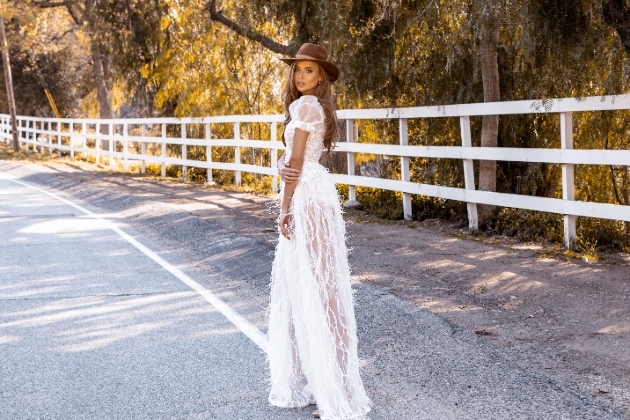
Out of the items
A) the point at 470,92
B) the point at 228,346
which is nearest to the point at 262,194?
the point at 470,92

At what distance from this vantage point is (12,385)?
5543 millimetres

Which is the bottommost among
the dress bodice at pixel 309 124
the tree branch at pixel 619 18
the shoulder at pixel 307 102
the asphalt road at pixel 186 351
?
the asphalt road at pixel 186 351

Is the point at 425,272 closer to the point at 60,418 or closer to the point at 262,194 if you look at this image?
the point at 60,418

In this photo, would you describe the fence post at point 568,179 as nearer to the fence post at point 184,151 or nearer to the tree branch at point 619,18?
the tree branch at point 619,18

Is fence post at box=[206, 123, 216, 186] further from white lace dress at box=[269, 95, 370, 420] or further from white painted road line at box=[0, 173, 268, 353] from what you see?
white lace dress at box=[269, 95, 370, 420]

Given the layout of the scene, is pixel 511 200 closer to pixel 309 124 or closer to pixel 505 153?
pixel 505 153

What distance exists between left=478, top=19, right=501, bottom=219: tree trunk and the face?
6699 millimetres

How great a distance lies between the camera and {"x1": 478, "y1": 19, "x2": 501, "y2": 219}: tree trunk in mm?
11547

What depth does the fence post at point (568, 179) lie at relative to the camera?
9766mm

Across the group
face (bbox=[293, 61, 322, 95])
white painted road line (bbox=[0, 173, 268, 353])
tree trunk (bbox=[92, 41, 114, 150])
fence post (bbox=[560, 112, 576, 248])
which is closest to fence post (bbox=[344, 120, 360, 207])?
white painted road line (bbox=[0, 173, 268, 353])

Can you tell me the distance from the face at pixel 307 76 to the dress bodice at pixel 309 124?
9 cm

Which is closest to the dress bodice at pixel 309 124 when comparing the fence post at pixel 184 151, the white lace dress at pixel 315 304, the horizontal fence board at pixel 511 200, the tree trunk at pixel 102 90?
the white lace dress at pixel 315 304

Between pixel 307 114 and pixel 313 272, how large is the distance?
89cm

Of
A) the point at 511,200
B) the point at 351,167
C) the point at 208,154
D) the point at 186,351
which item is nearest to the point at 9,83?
the point at 208,154
